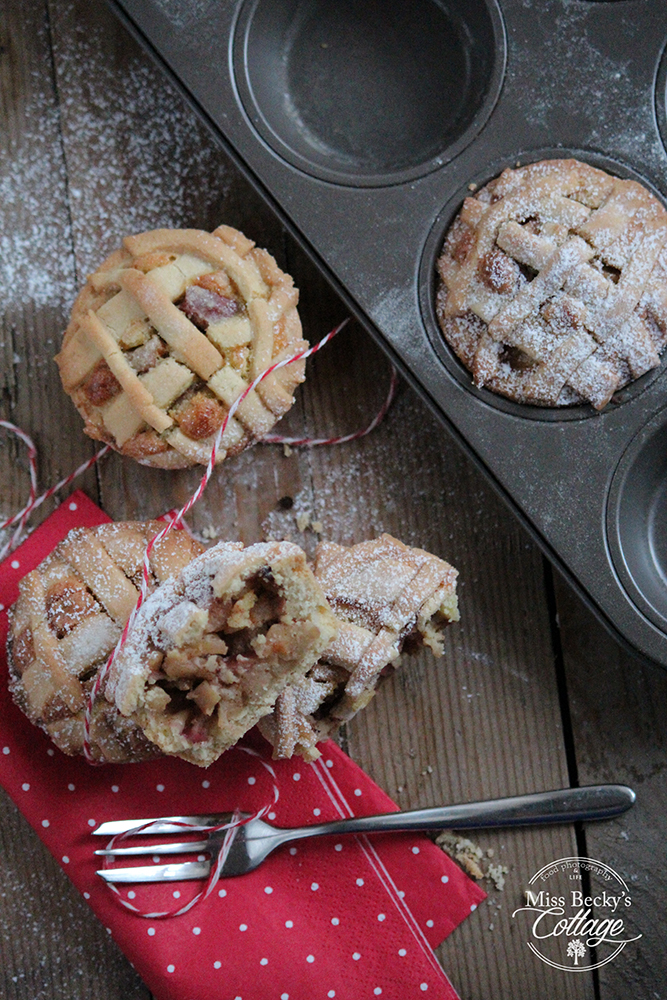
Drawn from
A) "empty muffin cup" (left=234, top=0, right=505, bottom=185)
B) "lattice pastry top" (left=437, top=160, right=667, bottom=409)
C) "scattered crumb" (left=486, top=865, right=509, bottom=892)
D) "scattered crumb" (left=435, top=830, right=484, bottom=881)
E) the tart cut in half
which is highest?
"empty muffin cup" (left=234, top=0, right=505, bottom=185)

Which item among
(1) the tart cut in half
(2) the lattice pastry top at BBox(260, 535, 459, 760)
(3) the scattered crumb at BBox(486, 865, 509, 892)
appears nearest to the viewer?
(1) the tart cut in half

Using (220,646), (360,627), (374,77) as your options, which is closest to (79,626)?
(220,646)

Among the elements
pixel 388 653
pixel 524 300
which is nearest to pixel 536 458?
pixel 524 300

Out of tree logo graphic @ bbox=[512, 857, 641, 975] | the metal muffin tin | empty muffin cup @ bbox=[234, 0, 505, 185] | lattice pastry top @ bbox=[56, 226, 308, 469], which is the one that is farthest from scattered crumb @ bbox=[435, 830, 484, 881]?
empty muffin cup @ bbox=[234, 0, 505, 185]

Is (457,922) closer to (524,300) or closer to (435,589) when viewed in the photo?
(435,589)

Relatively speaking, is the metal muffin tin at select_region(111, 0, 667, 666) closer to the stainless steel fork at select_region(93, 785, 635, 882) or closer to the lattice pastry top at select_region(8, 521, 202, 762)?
the stainless steel fork at select_region(93, 785, 635, 882)

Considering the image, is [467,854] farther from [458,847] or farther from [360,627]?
[360,627]
